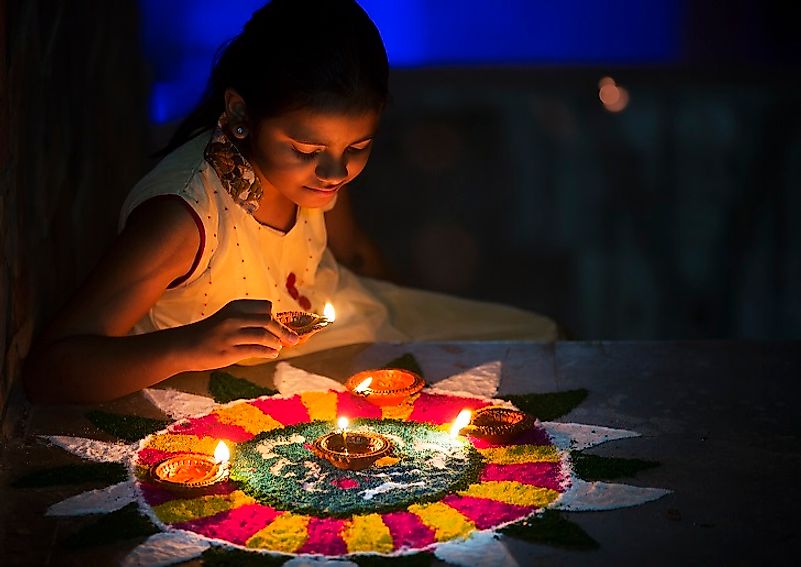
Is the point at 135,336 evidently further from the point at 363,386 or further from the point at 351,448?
the point at 351,448

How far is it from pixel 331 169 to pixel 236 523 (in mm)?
935

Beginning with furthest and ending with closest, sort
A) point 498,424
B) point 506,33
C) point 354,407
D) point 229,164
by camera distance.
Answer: point 506,33 → point 229,164 → point 354,407 → point 498,424

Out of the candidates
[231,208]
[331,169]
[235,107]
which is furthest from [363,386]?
[235,107]

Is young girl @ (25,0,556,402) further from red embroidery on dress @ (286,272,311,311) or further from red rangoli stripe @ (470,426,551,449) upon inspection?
red rangoli stripe @ (470,426,551,449)

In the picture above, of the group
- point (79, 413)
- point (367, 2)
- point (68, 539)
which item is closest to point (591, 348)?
point (79, 413)

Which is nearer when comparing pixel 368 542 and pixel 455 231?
pixel 368 542

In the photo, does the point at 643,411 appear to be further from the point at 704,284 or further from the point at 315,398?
the point at 704,284

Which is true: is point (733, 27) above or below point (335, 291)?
above

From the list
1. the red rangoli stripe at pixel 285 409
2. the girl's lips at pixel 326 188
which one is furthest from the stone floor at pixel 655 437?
the girl's lips at pixel 326 188

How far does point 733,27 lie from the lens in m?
6.49

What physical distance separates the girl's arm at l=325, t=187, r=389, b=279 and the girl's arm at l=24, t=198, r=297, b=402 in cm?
97

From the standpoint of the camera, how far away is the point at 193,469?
2.39 meters

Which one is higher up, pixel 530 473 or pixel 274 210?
pixel 274 210

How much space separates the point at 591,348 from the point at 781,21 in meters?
3.98
